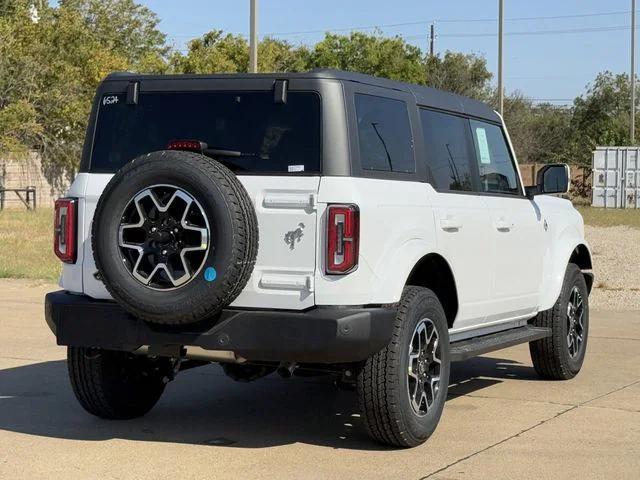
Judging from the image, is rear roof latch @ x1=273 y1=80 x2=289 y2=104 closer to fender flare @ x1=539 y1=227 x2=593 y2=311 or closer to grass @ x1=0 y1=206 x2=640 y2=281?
fender flare @ x1=539 y1=227 x2=593 y2=311

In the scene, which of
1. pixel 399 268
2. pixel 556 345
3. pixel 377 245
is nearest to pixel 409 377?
pixel 399 268

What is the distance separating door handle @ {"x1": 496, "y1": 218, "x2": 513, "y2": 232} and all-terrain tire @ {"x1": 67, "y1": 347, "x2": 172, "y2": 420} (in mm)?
2324

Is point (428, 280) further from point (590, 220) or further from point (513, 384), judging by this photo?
point (590, 220)

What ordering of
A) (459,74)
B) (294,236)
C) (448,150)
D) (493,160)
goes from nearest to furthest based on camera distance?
(294,236), (448,150), (493,160), (459,74)

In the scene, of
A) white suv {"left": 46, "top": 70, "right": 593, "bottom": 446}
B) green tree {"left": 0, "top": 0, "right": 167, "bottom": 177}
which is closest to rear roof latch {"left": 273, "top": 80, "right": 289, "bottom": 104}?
white suv {"left": 46, "top": 70, "right": 593, "bottom": 446}

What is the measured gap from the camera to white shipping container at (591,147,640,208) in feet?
168

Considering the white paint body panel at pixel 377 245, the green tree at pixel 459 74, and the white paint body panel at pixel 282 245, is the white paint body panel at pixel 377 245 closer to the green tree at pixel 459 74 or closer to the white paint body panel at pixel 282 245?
the white paint body panel at pixel 282 245

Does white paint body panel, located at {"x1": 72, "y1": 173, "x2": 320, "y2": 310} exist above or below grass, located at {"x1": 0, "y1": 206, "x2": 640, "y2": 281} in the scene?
above

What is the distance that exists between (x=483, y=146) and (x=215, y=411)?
254 centimetres

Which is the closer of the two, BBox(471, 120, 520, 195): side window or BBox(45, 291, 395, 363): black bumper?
BBox(45, 291, 395, 363): black bumper

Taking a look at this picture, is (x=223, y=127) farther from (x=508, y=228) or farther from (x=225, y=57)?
(x=225, y=57)

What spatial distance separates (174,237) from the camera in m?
6.20

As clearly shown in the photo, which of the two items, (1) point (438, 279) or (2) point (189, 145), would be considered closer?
(2) point (189, 145)

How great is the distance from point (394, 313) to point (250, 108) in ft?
4.52
